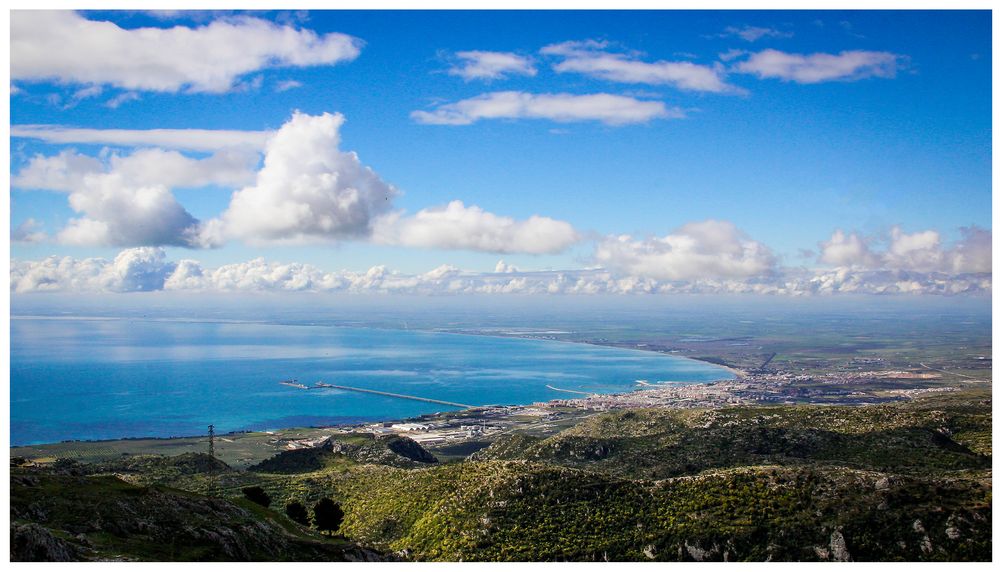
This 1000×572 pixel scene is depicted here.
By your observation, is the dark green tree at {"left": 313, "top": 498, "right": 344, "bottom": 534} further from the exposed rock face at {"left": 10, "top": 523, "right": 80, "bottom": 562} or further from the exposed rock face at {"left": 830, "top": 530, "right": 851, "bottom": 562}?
the exposed rock face at {"left": 830, "top": 530, "right": 851, "bottom": 562}

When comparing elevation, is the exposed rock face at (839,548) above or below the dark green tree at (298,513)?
above

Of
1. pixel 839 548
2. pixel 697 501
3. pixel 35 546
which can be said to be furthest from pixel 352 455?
pixel 35 546

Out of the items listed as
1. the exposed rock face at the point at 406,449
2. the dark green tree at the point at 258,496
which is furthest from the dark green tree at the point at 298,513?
the exposed rock face at the point at 406,449

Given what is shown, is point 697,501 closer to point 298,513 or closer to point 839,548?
point 839,548

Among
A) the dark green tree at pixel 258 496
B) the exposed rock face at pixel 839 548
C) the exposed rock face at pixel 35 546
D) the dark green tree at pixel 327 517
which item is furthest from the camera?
the dark green tree at pixel 258 496

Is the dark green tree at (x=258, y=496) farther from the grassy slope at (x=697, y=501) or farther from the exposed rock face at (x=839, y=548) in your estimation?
the exposed rock face at (x=839, y=548)

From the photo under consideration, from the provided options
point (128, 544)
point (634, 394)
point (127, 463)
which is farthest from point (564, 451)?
point (634, 394)

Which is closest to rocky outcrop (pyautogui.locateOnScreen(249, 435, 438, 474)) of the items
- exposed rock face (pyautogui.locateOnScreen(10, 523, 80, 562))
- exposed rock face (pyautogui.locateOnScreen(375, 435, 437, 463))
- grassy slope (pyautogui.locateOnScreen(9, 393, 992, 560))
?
exposed rock face (pyautogui.locateOnScreen(375, 435, 437, 463))
